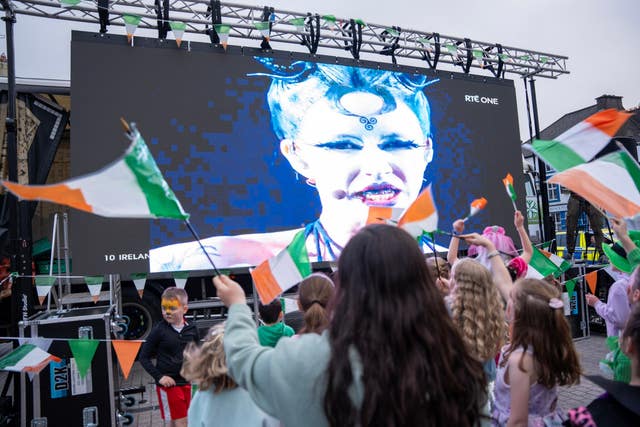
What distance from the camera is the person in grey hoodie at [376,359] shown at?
114 centimetres

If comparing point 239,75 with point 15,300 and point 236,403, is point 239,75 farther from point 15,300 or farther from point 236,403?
point 236,403

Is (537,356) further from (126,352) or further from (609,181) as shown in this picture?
(126,352)

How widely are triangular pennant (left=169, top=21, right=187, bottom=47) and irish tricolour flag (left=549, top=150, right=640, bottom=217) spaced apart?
19.0 ft

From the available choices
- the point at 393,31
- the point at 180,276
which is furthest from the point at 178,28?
the point at 393,31

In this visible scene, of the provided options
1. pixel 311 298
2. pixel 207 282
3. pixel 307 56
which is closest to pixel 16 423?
pixel 207 282

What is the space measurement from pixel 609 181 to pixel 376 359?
237cm

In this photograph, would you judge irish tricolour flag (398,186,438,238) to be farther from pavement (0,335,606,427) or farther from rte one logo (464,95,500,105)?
rte one logo (464,95,500,105)

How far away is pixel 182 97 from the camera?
21.7 ft

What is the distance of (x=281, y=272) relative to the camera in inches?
117

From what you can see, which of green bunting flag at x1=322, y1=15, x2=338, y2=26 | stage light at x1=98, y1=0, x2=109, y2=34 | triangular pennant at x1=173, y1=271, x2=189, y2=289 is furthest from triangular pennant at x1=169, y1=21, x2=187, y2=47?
triangular pennant at x1=173, y1=271, x2=189, y2=289

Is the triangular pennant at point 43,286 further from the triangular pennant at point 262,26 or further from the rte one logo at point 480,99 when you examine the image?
the rte one logo at point 480,99

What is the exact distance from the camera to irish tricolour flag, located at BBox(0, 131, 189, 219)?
1593 millimetres

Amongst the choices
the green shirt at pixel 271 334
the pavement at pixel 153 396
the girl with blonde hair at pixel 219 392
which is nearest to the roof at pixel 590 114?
the pavement at pixel 153 396

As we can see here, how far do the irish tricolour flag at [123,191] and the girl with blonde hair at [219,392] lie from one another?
31.1 inches
